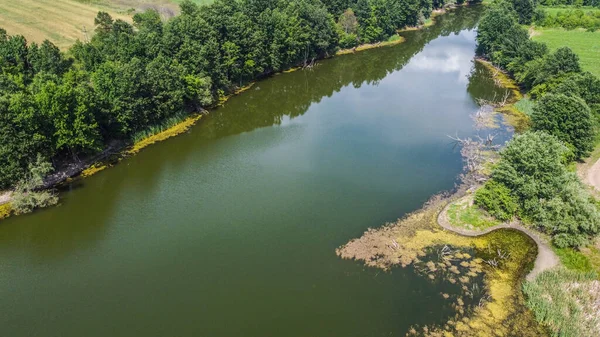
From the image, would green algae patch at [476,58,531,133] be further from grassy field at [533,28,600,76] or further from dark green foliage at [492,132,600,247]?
dark green foliage at [492,132,600,247]

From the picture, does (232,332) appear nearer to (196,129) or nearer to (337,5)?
(196,129)

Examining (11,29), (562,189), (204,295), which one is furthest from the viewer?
(11,29)

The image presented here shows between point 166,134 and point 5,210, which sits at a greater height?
point 166,134

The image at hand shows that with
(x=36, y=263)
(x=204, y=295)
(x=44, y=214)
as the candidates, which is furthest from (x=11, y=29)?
(x=204, y=295)

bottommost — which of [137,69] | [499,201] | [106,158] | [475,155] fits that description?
[475,155]

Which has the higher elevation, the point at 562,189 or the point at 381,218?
the point at 562,189

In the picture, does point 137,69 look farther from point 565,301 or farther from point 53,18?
point 565,301

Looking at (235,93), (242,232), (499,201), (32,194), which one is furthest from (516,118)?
(32,194)
